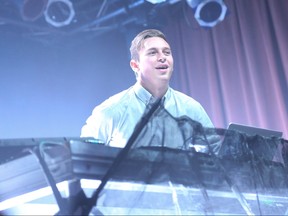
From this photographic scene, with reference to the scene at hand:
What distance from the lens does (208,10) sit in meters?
3.57

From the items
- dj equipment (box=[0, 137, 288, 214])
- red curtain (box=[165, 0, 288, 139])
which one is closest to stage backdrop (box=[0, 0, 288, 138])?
red curtain (box=[165, 0, 288, 139])

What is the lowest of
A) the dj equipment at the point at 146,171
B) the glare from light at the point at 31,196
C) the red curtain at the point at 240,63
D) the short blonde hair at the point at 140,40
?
the glare from light at the point at 31,196

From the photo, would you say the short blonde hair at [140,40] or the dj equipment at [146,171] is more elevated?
the short blonde hair at [140,40]

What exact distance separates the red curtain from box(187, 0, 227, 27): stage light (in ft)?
0.48

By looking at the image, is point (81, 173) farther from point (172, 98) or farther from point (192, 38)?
point (192, 38)

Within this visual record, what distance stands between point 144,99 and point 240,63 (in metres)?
1.99

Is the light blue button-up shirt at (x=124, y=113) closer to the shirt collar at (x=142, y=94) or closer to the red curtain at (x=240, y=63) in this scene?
the shirt collar at (x=142, y=94)

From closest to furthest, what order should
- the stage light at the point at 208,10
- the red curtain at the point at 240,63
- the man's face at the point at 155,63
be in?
1. the man's face at the point at 155,63
2. the stage light at the point at 208,10
3. the red curtain at the point at 240,63

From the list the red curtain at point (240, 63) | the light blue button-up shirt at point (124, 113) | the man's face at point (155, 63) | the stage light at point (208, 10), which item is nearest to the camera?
the light blue button-up shirt at point (124, 113)

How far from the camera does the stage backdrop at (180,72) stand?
3.76 meters

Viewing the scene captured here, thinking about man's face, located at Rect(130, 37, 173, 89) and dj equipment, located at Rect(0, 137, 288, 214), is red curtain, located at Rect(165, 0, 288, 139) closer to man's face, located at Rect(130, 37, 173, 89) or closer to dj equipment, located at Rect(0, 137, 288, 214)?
man's face, located at Rect(130, 37, 173, 89)

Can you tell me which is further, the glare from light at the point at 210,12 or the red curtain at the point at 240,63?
the red curtain at the point at 240,63

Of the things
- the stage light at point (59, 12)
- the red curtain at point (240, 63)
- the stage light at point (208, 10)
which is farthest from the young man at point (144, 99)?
the red curtain at point (240, 63)

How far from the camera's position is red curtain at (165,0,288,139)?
369 cm
